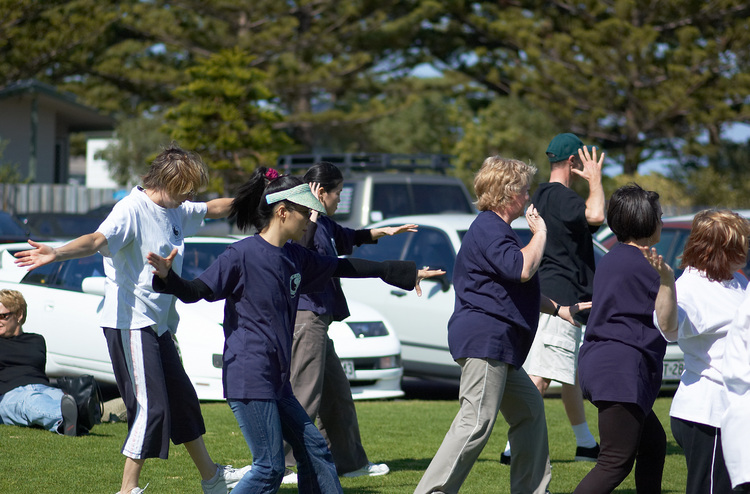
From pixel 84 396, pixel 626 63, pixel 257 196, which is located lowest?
pixel 84 396

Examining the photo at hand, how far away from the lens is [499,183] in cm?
473

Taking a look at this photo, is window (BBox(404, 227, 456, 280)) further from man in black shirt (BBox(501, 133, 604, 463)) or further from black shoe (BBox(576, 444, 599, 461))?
man in black shirt (BBox(501, 133, 604, 463))

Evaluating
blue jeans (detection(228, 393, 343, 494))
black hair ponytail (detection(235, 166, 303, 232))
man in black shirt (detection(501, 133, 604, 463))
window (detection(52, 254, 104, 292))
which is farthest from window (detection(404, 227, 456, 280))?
blue jeans (detection(228, 393, 343, 494))

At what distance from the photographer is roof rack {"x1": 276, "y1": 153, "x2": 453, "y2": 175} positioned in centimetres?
1502

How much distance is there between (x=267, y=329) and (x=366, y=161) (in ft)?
39.5

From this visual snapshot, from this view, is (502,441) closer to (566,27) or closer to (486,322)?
(486,322)

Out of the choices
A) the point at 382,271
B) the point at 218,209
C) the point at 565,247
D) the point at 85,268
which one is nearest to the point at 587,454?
the point at 565,247

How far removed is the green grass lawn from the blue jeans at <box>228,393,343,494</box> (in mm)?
1453

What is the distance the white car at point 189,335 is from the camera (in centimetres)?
823

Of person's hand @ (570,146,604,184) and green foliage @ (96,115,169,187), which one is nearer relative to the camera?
person's hand @ (570,146,604,184)

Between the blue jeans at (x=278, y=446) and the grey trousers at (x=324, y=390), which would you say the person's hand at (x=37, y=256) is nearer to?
the blue jeans at (x=278, y=446)

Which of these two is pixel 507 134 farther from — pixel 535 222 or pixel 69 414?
pixel 535 222

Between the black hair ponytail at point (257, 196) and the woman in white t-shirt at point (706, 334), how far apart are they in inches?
67.1

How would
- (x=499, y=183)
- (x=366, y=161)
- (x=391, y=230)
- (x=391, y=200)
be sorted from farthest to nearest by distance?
(x=366, y=161) → (x=391, y=200) → (x=391, y=230) → (x=499, y=183)
